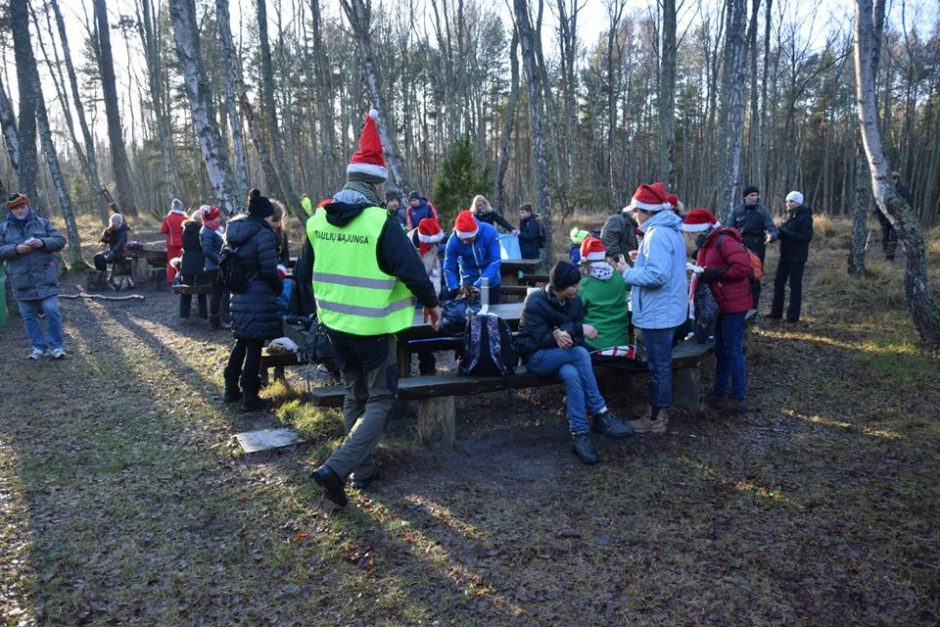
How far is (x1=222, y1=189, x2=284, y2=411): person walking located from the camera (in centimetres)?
538

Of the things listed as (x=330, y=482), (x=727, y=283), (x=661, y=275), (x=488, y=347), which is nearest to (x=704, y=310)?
(x=727, y=283)

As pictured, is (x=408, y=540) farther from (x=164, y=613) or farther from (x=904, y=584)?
(x=904, y=584)

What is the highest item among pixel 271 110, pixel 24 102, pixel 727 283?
pixel 271 110

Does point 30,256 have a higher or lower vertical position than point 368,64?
lower

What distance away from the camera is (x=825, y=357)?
728 cm

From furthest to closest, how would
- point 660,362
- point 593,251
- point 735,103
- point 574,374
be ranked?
point 735,103 → point 593,251 → point 660,362 → point 574,374

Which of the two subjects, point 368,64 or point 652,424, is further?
point 368,64

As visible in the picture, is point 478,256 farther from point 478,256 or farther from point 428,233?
point 428,233

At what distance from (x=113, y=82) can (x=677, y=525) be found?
25.2 meters

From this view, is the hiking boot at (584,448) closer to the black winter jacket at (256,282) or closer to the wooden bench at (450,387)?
the wooden bench at (450,387)

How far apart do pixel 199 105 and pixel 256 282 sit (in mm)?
5020

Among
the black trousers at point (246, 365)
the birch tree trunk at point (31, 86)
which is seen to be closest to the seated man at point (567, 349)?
the black trousers at point (246, 365)

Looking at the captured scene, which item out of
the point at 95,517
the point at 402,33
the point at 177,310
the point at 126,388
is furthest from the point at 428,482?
the point at 402,33

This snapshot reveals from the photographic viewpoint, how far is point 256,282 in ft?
18.0
